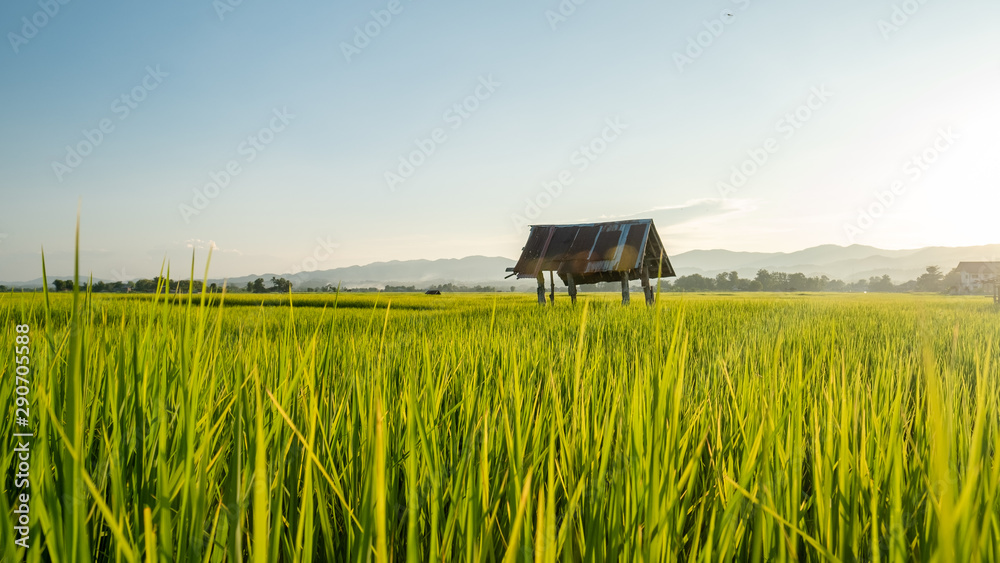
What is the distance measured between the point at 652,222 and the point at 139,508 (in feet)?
47.8

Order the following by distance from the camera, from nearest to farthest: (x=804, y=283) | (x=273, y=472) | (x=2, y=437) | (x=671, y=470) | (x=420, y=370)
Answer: (x=671, y=470) < (x=273, y=472) < (x=2, y=437) < (x=420, y=370) < (x=804, y=283)

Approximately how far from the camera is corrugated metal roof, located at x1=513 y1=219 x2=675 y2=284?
44.0 feet

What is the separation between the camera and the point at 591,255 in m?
13.6

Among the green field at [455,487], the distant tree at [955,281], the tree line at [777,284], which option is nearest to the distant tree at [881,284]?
the tree line at [777,284]

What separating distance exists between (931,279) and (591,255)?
85925 mm

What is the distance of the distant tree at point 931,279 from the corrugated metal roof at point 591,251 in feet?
269

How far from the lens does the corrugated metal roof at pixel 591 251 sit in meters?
13.4

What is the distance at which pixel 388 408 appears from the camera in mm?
1733

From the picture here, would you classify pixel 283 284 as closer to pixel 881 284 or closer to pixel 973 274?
pixel 973 274

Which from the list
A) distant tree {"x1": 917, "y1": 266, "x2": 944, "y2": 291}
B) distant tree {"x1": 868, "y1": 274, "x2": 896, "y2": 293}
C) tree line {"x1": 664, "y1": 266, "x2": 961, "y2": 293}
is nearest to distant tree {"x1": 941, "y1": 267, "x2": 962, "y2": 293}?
distant tree {"x1": 917, "y1": 266, "x2": 944, "y2": 291}

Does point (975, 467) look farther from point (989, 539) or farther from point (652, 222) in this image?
point (652, 222)

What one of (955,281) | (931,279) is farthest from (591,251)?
(931,279)

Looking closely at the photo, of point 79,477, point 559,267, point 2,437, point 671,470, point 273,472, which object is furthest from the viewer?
point 559,267

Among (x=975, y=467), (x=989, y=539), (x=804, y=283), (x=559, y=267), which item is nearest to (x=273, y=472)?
(x=975, y=467)
